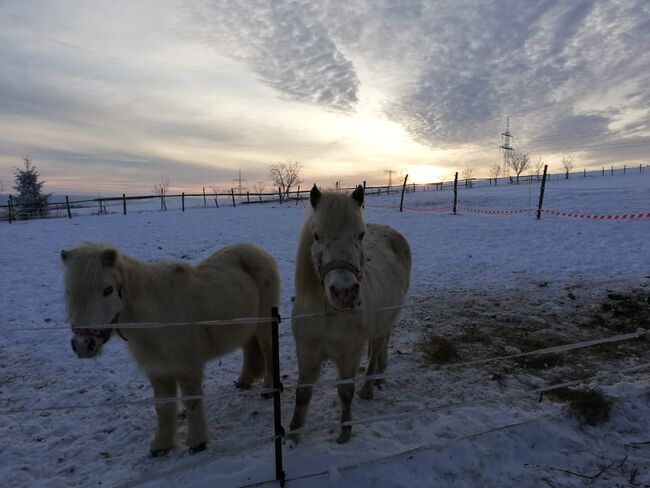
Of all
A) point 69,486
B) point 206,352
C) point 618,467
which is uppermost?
point 206,352

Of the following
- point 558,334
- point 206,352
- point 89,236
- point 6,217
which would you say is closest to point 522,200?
point 558,334

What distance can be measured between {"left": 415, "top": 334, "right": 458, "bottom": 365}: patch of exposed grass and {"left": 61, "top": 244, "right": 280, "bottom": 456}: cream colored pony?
2190 millimetres

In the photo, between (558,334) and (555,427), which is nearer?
(555,427)

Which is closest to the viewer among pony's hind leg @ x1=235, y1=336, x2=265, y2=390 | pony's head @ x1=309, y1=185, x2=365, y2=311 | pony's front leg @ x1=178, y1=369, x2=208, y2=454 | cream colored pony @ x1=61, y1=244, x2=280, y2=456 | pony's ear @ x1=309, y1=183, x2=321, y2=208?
pony's head @ x1=309, y1=185, x2=365, y2=311

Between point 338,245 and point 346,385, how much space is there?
139cm

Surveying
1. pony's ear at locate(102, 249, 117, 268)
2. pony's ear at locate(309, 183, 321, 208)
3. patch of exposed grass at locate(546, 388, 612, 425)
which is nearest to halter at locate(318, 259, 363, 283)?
pony's ear at locate(309, 183, 321, 208)

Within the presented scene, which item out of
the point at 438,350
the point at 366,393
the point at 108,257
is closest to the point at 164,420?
the point at 108,257

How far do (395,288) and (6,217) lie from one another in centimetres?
2929

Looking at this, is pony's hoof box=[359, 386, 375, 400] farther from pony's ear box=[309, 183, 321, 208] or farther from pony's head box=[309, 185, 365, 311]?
pony's ear box=[309, 183, 321, 208]

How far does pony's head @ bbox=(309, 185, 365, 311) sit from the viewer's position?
2.46 meters

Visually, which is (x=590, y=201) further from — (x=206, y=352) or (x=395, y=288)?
(x=206, y=352)

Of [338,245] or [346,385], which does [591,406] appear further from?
[338,245]

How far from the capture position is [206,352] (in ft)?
11.4

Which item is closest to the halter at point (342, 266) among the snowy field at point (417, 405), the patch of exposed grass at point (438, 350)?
the snowy field at point (417, 405)
